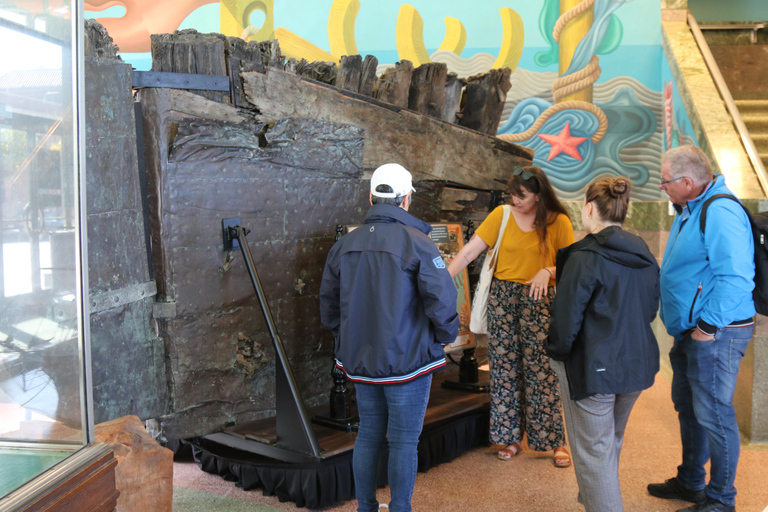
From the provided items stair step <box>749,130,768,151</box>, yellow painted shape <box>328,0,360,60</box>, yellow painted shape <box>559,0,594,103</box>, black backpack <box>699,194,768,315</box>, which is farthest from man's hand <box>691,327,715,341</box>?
yellow painted shape <box>328,0,360,60</box>

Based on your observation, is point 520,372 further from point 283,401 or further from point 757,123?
point 757,123

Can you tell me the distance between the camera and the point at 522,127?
8.12m

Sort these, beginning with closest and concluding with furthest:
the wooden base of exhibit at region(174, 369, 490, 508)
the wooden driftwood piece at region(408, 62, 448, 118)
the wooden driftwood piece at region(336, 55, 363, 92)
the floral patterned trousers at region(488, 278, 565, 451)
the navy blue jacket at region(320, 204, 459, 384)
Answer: the navy blue jacket at region(320, 204, 459, 384) < the wooden base of exhibit at region(174, 369, 490, 508) < the floral patterned trousers at region(488, 278, 565, 451) < the wooden driftwood piece at region(336, 55, 363, 92) < the wooden driftwood piece at region(408, 62, 448, 118)

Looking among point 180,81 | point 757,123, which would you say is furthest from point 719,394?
point 757,123

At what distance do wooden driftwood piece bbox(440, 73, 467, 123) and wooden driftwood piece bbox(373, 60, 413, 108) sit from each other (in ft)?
1.61

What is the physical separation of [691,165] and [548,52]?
234 inches

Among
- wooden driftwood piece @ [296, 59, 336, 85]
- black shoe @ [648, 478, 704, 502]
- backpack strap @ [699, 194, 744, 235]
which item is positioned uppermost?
wooden driftwood piece @ [296, 59, 336, 85]

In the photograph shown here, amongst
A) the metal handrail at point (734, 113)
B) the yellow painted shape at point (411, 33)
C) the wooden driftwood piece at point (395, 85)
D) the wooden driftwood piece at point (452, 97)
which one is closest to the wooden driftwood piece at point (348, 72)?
the wooden driftwood piece at point (395, 85)

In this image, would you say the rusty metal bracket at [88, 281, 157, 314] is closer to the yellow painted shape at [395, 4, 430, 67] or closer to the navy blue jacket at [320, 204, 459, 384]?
the navy blue jacket at [320, 204, 459, 384]

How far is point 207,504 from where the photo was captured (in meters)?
2.92

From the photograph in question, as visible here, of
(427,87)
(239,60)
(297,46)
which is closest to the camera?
(239,60)

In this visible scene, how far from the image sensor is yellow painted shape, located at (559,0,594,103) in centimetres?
797

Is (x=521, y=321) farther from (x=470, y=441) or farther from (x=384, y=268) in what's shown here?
(x=384, y=268)

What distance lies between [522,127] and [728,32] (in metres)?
3.20
